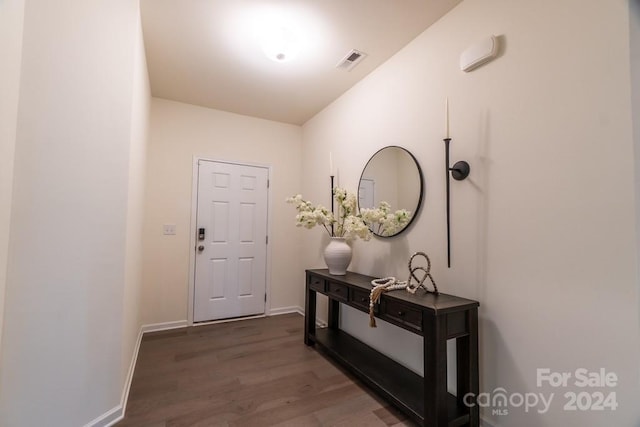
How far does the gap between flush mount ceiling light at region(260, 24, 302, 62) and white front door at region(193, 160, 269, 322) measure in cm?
166

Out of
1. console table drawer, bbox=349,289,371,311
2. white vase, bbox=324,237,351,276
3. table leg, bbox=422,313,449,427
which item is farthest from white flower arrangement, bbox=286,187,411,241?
table leg, bbox=422,313,449,427

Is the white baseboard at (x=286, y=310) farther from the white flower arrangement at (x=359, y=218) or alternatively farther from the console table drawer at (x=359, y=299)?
the console table drawer at (x=359, y=299)

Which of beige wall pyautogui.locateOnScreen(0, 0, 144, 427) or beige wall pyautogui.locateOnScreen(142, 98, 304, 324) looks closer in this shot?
beige wall pyautogui.locateOnScreen(0, 0, 144, 427)

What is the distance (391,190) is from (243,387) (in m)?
1.85

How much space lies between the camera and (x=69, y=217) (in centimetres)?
143

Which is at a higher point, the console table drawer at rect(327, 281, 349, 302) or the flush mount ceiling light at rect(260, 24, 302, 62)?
the flush mount ceiling light at rect(260, 24, 302, 62)

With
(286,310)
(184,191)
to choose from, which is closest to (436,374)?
(286,310)

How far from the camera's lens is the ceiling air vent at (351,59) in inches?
92.9

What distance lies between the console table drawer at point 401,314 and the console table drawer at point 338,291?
44cm

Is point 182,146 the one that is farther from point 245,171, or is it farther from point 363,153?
point 363,153

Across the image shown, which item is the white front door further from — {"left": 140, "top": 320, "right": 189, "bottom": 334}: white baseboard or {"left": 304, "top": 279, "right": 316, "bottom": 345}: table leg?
{"left": 304, "top": 279, "right": 316, "bottom": 345}: table leg

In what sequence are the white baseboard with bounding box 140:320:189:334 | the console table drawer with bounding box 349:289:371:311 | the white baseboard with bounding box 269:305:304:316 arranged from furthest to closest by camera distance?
the white baseboard with bounding box 269:305:304:316 < the white baseboard with bounding box 140:320:189:334 < the console table drawer with bounding box 349:289:371:311

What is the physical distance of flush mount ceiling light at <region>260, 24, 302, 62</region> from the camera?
82.1 inches

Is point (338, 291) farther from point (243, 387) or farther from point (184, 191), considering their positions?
point (184, 191)
